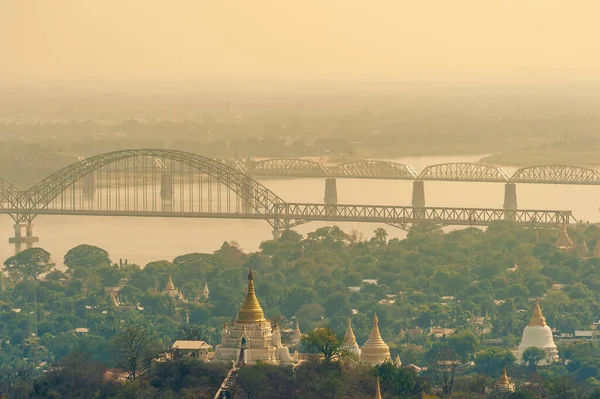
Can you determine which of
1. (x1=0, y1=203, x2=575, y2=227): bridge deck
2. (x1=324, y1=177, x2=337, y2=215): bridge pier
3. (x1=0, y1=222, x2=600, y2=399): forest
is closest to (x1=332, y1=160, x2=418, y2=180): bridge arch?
(x1=324, y1=177, x2=337, y2=215): bridge pier

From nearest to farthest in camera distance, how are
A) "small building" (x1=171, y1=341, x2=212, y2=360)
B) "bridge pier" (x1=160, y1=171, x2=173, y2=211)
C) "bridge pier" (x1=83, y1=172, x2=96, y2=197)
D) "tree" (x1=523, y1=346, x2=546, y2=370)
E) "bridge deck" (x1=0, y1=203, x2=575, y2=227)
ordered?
"small building" (x1=171, y1=341, x2=212, y2=360)
"tree" (x1=523, y1=346, x2=546, y2=370)
"bridge deck" (x1=0, y1=203, x2=575, y2=227)
"bridge pier" (x1=160, y1=171, x2=173, y2=211)
"bridge pier" (x1=83, y1=172, x2=96, y2=197)

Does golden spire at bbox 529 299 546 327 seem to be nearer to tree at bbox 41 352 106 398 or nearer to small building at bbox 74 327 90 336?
small building at bbox 74 327 90 336

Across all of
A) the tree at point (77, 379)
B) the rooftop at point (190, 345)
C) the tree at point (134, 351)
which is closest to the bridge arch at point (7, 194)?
the tree at point (134, 351)

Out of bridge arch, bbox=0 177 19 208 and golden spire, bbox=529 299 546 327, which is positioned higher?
bridge arch, bbox=0 177 19 208

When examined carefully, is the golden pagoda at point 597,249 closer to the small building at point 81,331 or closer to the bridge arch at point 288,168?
the small building at point 81,331

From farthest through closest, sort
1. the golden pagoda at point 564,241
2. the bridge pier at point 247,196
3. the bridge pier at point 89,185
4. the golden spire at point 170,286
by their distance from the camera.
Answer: the bridge pier at point 89,185 < the bridge pier at point 247,196 < the golden pagoda at point 564,241 < the golden spire at point 170,286

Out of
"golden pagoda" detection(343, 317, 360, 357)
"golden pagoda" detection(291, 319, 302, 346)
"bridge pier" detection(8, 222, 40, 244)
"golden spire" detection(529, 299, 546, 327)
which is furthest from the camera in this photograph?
"bridge pier" detection(8, 222, 40, 244)

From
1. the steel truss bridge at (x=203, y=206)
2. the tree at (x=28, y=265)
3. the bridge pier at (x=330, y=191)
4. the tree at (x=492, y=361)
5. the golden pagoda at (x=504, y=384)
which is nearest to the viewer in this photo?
the golden pagoda at (x=504, y=384)
